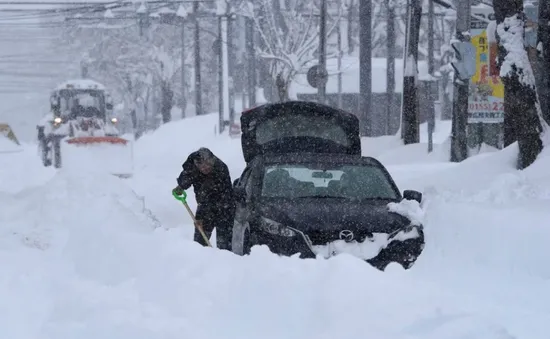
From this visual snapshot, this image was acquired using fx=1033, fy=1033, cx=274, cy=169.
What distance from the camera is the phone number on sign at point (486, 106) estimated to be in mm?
21766

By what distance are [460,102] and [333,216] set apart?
12450mm

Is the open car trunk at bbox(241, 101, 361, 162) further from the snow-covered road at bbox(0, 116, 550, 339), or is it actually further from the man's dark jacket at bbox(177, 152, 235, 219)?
the snow-covered road at bbox(0, 116, 550, 339)

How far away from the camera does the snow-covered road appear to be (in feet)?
18.0

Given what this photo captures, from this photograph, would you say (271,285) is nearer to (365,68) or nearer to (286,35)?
(365,68)

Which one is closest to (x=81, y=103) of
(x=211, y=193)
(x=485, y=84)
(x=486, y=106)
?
(x=485, y=84)

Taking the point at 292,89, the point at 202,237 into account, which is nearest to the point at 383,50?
the point at 292,89

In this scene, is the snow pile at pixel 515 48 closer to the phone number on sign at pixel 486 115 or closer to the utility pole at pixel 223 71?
the phone number on sign at pixel 486 115

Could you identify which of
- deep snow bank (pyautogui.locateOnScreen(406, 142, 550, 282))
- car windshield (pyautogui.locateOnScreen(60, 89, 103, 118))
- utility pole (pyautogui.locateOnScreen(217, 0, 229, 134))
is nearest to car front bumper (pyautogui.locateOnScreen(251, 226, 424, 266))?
deep snow bank (pyautogui.locateOnScreen(406, 142, 550, 282))

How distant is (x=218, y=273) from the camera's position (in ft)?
21.1

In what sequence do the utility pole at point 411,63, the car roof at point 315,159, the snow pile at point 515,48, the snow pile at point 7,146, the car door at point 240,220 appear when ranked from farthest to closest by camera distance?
the snow pile at point 7,146, the utility pole at point 411,63, the snow pile at point 515,48, the car roof at point 315,159, the car door at point 240,220

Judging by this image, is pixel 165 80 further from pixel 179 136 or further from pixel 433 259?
pixel 433 259

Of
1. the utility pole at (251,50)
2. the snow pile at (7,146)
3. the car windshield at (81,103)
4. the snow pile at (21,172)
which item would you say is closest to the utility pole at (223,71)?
the utility pole at (251,50)

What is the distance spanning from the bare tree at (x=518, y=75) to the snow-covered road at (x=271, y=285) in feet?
10.3

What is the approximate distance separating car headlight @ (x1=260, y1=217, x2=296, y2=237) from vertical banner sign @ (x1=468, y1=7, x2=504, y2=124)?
1355 cm
